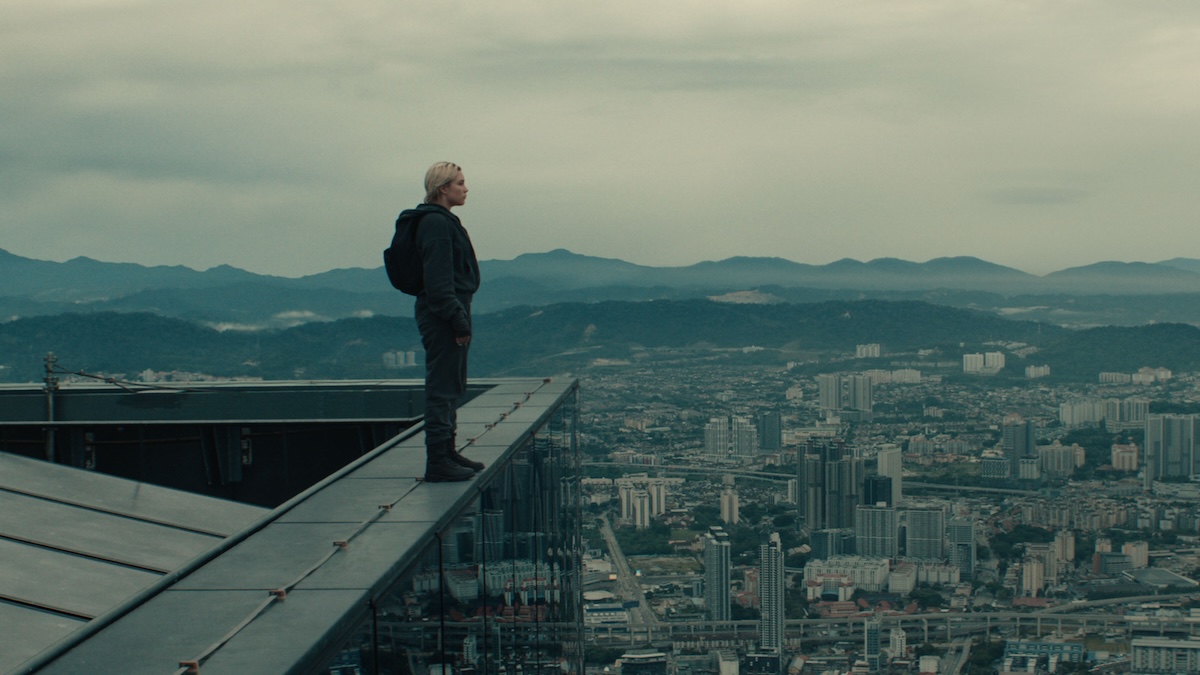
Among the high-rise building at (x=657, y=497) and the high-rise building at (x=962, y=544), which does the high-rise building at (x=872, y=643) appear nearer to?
the high-rise building at (x=962, y=544)

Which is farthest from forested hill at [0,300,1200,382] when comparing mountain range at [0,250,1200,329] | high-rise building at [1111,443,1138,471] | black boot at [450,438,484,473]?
black boot at [450,438,484,473]

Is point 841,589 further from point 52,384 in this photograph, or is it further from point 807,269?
point 807,269

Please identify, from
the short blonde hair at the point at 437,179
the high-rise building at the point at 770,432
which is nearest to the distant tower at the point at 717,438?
the high-rise building at the point at 770,432

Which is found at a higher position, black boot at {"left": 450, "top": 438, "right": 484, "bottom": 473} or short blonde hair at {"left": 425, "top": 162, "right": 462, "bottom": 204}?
short blonde hair at {"left": 425, "top": 162, "right": 462, "bottom": 204}

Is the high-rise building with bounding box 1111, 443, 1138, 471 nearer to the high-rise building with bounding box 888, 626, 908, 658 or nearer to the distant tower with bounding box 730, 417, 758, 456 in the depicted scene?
the distant tower with bounding box 730, 417, 758, 456

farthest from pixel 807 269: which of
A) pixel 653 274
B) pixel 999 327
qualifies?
pixel 999 327

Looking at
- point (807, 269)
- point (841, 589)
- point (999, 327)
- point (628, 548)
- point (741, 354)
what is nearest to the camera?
point (841, 589)

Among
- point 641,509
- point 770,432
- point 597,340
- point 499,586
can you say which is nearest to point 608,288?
point 597,340
